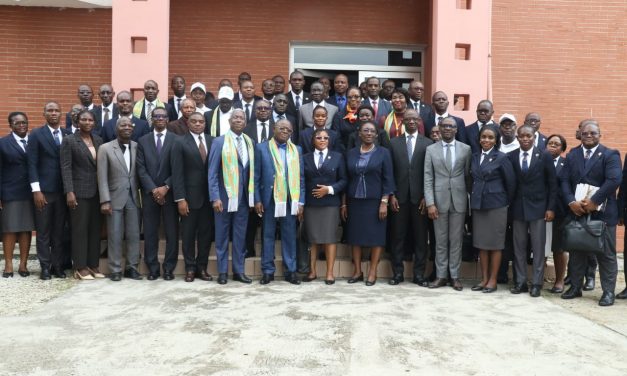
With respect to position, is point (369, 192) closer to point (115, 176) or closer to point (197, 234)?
point (197, 234)

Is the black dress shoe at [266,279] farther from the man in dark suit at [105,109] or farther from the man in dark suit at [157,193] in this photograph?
the man in dark suit at [105,109]

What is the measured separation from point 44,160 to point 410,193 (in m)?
4.22

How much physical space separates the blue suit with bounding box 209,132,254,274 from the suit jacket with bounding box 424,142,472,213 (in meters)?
2.03

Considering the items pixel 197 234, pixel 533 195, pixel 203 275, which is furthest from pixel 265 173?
pixel 533 195

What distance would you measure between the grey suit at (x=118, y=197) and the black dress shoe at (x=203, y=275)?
75 cm

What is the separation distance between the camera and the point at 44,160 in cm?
714

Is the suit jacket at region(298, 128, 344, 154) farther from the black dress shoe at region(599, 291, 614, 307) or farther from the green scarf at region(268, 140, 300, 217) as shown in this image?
the black dress shoe at region(599, 291, 614, 307)

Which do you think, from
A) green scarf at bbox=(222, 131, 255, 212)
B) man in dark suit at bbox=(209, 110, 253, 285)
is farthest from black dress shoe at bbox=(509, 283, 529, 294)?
green scarf at bbox=(222, 131, 255, 212)

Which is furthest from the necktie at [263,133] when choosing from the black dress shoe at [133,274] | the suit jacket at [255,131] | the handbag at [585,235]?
the handbag at [585,235]

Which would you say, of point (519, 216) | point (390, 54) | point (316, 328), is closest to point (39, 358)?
point (316, 328)

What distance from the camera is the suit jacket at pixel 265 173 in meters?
7.05

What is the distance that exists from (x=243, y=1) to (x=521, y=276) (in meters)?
6.24

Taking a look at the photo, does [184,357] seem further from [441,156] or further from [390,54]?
[390,54]

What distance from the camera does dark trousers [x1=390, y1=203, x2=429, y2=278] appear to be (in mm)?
7152
